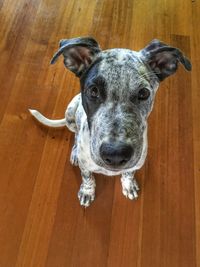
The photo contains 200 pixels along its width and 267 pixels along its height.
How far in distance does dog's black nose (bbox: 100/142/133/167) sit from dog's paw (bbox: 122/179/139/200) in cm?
85

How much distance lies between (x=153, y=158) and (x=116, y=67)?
47.5 inches

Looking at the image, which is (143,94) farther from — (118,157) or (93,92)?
(118,157)

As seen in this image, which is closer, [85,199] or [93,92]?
[93,92]

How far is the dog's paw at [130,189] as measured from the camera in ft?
8.77

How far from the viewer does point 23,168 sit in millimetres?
2828

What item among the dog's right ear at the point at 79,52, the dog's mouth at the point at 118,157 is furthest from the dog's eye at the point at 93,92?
the dog's mouth at the point at 118,157

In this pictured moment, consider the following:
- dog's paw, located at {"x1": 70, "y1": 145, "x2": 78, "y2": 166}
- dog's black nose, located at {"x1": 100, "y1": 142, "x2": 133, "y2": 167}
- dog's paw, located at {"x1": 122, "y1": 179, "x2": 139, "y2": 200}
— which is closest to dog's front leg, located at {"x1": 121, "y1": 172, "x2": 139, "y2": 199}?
dog's paw, located at {"x1": 122, "y1": 179, "x2": 139, "y2": 200}

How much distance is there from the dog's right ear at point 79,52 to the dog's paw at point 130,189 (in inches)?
38.6

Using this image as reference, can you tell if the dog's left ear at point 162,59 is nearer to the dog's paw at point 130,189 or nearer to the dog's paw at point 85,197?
the dog's paw at point 130,189

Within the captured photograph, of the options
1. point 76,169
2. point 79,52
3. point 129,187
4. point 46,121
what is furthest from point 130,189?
point 79,52

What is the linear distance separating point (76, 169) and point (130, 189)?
1.52 ft

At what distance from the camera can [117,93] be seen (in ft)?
6.11

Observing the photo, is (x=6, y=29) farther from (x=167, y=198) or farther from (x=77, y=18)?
(x=167, y=198)

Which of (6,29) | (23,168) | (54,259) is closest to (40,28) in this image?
(6,29)
